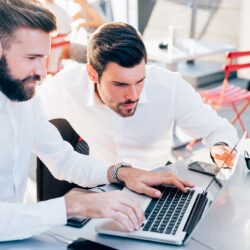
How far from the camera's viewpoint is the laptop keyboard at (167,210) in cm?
127

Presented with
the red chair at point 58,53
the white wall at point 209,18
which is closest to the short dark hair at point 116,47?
the red chair at point 58,53

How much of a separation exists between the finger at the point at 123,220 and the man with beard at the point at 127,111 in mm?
746

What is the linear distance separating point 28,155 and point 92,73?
19.2 inches

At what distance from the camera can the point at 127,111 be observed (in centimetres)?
202

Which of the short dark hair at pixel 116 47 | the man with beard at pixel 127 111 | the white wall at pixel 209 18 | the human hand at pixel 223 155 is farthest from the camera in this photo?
the white wall at pixel 209 18

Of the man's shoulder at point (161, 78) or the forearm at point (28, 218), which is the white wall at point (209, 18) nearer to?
the man's shoulder at point (161, 78)

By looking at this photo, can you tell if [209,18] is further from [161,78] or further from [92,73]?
[92,73]

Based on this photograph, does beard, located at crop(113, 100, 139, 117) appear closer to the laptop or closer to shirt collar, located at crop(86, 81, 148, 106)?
shirt collar, located at crop(86, 81, 148, 106)

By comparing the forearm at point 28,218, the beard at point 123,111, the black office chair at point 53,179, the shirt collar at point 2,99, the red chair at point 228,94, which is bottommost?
the red chair at point 228,94

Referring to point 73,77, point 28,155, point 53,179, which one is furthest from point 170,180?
point 73,77

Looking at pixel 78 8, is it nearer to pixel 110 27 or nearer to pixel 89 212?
pixel 110 27

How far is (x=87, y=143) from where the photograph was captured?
7.40 feet

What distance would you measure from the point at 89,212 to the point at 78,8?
391 cm

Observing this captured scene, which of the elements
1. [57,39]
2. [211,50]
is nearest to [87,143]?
[211,50]
